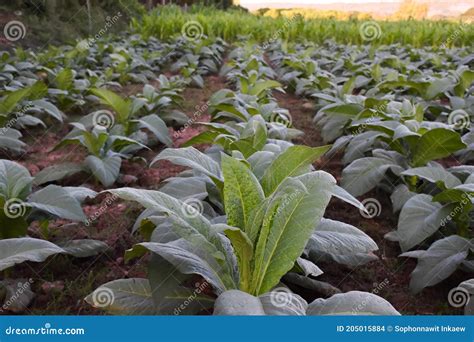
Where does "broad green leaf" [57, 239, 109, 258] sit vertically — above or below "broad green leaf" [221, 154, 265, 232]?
below

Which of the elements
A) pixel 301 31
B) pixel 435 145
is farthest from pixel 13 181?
pixel 301 31

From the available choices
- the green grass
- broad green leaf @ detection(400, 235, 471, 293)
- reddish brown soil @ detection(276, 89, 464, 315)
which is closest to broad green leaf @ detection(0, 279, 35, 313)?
reddish brown soil @ detection(276, 89, 464, 315)

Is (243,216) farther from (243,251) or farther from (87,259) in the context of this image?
(87,259)

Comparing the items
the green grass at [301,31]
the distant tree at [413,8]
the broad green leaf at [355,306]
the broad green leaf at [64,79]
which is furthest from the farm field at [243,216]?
the distant tree at [413,8]

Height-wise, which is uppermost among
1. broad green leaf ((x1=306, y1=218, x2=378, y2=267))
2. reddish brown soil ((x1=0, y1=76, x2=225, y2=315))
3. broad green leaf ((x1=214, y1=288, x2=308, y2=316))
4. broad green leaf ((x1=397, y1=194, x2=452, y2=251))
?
broad green leaf ((x1=214, y1=288, x2=308, y2=316))

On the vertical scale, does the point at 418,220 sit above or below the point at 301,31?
above

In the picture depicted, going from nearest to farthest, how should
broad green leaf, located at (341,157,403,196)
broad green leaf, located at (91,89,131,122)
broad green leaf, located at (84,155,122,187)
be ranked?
1. broad green leaf, located at (341,157,403,196)
2. broad green leaf, located at (84,155,122,187)
3. broad green leaf, located at (91,89,131,122)

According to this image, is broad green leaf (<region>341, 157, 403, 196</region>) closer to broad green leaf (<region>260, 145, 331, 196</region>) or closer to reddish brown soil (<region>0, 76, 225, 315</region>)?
broad green leaf (<region>260, 145, 331, 196</region>)

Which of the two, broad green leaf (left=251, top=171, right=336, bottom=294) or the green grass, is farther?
the green grass

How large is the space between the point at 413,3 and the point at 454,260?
22.8 meters

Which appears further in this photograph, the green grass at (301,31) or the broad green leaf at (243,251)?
the green grass at (301,31)

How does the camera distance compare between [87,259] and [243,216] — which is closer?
[243,216]

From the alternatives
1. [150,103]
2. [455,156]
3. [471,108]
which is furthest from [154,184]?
[471,108]

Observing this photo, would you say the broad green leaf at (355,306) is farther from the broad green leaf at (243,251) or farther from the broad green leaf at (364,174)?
the broad green leaf at (364,174)
